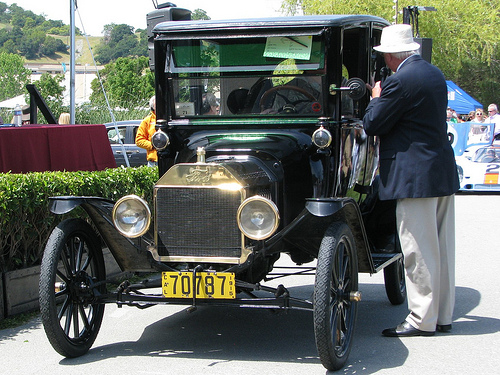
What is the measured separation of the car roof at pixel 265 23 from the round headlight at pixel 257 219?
149cm

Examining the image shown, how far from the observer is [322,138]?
486 cm

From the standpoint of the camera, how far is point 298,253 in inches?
196

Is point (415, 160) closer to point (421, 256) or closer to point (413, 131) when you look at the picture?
point (413, 131)

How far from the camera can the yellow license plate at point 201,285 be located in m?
4.12

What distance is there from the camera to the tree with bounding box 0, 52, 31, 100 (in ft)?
311

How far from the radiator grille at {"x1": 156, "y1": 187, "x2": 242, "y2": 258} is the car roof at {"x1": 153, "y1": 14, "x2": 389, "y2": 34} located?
4.59ft

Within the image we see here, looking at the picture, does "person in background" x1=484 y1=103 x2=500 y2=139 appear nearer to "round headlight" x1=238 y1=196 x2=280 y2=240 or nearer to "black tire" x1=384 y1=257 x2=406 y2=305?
"black tire" x1=384 y1=257 x2=406 y2=305

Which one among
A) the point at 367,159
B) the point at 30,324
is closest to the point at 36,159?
the point at 30,324

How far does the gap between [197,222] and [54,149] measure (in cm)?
366

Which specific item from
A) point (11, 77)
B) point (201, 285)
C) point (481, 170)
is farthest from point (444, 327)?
point (11, 77)

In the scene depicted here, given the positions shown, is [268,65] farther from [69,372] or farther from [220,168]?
[69,372]

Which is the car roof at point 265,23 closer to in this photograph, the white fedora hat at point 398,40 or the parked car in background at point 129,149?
the white fedora hat at point 398,40

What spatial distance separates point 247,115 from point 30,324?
2341mm

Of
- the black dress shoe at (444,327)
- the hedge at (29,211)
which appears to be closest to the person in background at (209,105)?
the hedge at (29,211)
